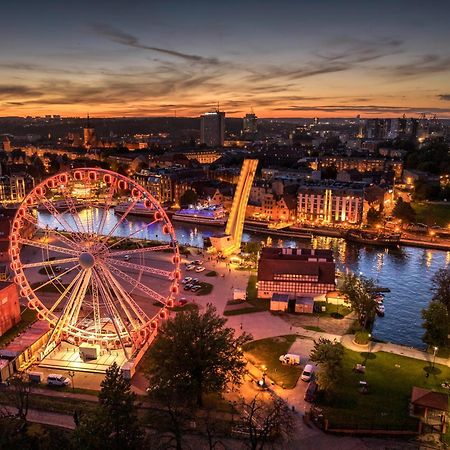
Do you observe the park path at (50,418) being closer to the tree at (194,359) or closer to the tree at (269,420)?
the tree at (194,359)

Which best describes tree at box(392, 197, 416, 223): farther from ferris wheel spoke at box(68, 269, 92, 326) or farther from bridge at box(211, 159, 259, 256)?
ferris wheel spoke at box(68, 269, 92, 326)

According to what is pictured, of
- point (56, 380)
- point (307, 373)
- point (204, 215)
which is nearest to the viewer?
point (56, 380)

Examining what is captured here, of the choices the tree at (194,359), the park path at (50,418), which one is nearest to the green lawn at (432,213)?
the tree at (194,359)

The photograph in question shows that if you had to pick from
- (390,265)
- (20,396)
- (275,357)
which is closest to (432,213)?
(390,265)

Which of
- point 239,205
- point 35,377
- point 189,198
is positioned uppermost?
point 239,205

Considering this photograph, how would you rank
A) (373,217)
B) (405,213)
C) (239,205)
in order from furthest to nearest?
(405,213), (373,217), (239,205)

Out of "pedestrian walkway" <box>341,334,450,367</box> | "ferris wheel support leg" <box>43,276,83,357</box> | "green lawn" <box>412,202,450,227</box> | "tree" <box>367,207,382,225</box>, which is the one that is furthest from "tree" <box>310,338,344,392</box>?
"green lawn" <box>412,202,450,227</box>

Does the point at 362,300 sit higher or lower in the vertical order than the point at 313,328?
higher

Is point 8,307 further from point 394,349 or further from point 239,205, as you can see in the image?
point 239,205

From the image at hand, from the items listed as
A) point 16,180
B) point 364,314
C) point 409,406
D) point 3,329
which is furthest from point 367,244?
point 16,180

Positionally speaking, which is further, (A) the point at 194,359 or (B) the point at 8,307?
(B) the point at 8,307
